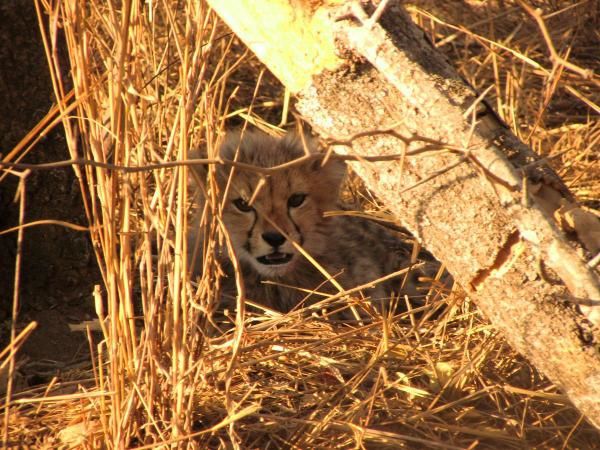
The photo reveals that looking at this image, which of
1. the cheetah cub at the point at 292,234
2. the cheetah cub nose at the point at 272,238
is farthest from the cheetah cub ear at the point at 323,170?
the cheetah cub nose at the point at 272,238

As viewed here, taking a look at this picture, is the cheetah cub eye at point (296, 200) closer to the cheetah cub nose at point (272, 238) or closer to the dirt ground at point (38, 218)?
the cheetah cub nose at point (272, 238)

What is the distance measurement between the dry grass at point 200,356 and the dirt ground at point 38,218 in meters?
0.17

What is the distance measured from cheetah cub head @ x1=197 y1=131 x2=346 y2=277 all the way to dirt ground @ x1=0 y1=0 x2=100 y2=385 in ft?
1.87

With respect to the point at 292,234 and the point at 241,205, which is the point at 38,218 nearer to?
the point at 241,205

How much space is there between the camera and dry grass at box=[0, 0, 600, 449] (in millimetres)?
1800

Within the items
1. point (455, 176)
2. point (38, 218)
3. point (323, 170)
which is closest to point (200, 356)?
point (455, 176)

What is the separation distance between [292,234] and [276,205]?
129 mm

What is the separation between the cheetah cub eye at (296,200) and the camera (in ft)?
10.6

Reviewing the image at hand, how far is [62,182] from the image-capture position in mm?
2842

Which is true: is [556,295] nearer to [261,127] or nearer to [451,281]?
[451,281]

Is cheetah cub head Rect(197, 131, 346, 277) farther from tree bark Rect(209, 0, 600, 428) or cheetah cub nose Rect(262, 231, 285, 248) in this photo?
tree bark Rect(209, 0, 600, 428)

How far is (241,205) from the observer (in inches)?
126

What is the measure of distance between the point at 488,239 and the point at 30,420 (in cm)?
117

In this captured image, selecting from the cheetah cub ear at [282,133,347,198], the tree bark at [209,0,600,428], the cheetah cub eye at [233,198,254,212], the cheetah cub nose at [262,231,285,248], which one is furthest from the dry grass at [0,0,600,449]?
the cheetah cub ear at [282,133,347,198]
